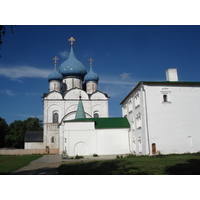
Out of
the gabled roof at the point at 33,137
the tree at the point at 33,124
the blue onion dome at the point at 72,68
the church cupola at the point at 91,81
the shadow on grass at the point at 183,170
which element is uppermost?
the blue onion dome at the point at 72,68

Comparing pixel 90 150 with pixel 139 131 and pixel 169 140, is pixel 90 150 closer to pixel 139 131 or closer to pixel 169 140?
pixel 139 131

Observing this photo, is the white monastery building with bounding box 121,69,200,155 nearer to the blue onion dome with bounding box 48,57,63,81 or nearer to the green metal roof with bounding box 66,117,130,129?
the green metal roof with bounding box 66,117,130,129

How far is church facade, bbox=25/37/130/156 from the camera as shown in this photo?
22.0 meters

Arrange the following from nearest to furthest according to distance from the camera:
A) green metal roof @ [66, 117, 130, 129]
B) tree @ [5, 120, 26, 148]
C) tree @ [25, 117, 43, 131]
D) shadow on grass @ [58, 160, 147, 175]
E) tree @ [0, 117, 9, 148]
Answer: shadow on grass @ [58, 160, 147, 175] → green metal roof @ [66, 117, 130, 129] → tree @ [5, 120, 26, 148] → tree @ [0, 117, 9, 148] → tree @ [25, 117, 43, 131]

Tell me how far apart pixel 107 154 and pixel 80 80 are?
17204 mm

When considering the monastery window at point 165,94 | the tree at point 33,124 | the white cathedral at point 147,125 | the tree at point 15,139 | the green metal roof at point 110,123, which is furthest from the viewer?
the tree at point 33,124

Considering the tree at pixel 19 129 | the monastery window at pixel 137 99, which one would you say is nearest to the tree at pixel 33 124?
the tree at pixel 19 129

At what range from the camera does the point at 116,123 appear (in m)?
23.6

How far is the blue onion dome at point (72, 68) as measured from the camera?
35719 mm

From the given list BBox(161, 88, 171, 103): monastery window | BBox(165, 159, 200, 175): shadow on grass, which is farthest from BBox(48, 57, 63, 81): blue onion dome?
BBox(165, 159, 200, 175): shadow on grass

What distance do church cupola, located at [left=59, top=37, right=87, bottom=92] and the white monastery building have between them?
1683 cm

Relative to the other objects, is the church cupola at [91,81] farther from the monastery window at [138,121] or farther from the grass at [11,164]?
the grass at [11,164]

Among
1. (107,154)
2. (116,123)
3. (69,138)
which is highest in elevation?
(116,123)

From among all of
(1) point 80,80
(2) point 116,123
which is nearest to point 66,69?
(1) point 80,80
